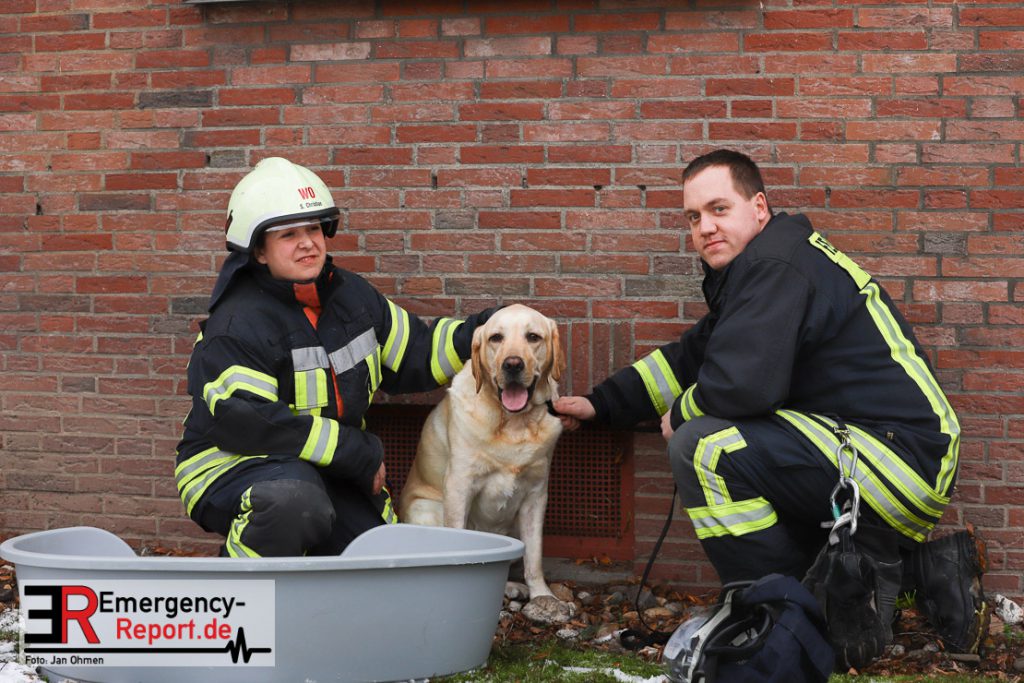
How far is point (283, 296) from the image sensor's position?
3807 millimetres

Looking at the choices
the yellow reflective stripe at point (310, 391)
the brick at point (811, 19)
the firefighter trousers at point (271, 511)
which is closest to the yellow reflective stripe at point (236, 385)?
the yellow reflective stripe at point (310, 391)

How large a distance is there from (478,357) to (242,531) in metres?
1.13

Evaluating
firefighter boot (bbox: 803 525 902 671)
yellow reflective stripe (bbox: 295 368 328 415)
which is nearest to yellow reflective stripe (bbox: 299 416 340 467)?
yellow reflective stripe (bbox: 295 368 328 415)

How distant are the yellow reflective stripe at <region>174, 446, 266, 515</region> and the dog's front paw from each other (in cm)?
128

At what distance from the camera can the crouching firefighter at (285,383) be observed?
11.6ft

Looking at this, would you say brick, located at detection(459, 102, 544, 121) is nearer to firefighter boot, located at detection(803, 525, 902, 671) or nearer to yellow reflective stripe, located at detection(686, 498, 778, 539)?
yellow reflective stripe, located at detection(686, 498, 778, 539)

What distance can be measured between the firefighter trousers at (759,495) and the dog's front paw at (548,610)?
2.84ft

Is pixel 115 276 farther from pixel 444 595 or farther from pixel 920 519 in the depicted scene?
pixel 920 519

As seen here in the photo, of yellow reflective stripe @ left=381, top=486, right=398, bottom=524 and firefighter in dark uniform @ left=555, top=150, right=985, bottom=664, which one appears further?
yellow reflective stripe @ left=381, top=486, right=398, bottom=524

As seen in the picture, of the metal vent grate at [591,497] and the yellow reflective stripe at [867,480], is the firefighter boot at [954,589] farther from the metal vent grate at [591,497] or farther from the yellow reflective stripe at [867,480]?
the metal vent grate at [591,497]

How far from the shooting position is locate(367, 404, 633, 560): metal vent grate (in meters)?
4.56

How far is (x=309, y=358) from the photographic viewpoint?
12.4 feet

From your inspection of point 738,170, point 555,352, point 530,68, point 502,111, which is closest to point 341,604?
point 555,352

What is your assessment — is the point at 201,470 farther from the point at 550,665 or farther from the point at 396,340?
the point at 550,665
